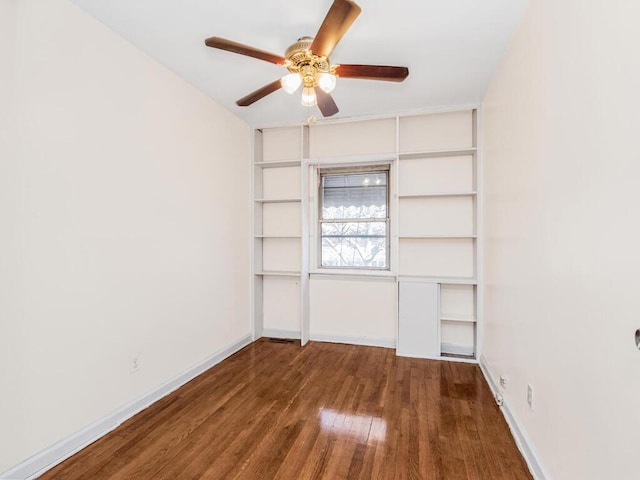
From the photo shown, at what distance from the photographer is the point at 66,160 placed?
71.8 inches

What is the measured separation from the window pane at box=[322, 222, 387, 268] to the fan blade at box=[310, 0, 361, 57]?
7.50ft

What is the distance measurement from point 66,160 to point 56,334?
978mm

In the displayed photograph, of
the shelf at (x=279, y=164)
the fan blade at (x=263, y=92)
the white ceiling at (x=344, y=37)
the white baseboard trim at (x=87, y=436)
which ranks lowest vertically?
the white baseboard trim at (x=87, y=436)

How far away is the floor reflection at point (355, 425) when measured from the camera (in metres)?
2.02

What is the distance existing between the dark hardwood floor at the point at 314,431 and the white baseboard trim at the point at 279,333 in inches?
34.5

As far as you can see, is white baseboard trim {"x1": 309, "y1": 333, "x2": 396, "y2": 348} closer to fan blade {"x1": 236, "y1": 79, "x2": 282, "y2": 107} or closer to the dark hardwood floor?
the dark hardwood floor

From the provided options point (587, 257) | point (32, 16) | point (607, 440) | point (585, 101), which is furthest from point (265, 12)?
point (607, 440)

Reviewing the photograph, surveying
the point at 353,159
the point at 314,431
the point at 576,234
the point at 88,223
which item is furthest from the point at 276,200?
the point at 576,234

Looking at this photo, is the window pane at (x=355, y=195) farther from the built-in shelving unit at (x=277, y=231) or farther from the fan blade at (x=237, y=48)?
the fan blade at (x=237, y=48)

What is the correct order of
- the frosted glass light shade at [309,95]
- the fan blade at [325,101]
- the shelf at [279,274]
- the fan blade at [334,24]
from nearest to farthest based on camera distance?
the fan blade at [334,24] → the frosted glass light shade at [309,95] → the fan blade at [325,101] → the shelf at [279,274]

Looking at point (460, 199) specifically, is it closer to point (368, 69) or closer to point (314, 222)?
point (314, 222)

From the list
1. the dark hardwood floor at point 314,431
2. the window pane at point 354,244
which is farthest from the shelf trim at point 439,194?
the dark hardwood floor at point 314,431

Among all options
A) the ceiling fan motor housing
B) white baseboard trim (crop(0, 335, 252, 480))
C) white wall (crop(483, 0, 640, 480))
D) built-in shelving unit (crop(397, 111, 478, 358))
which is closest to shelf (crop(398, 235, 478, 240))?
built-in shelving unit (crop(397, 111, 478, 358))

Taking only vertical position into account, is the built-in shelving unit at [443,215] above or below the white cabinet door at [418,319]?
above
